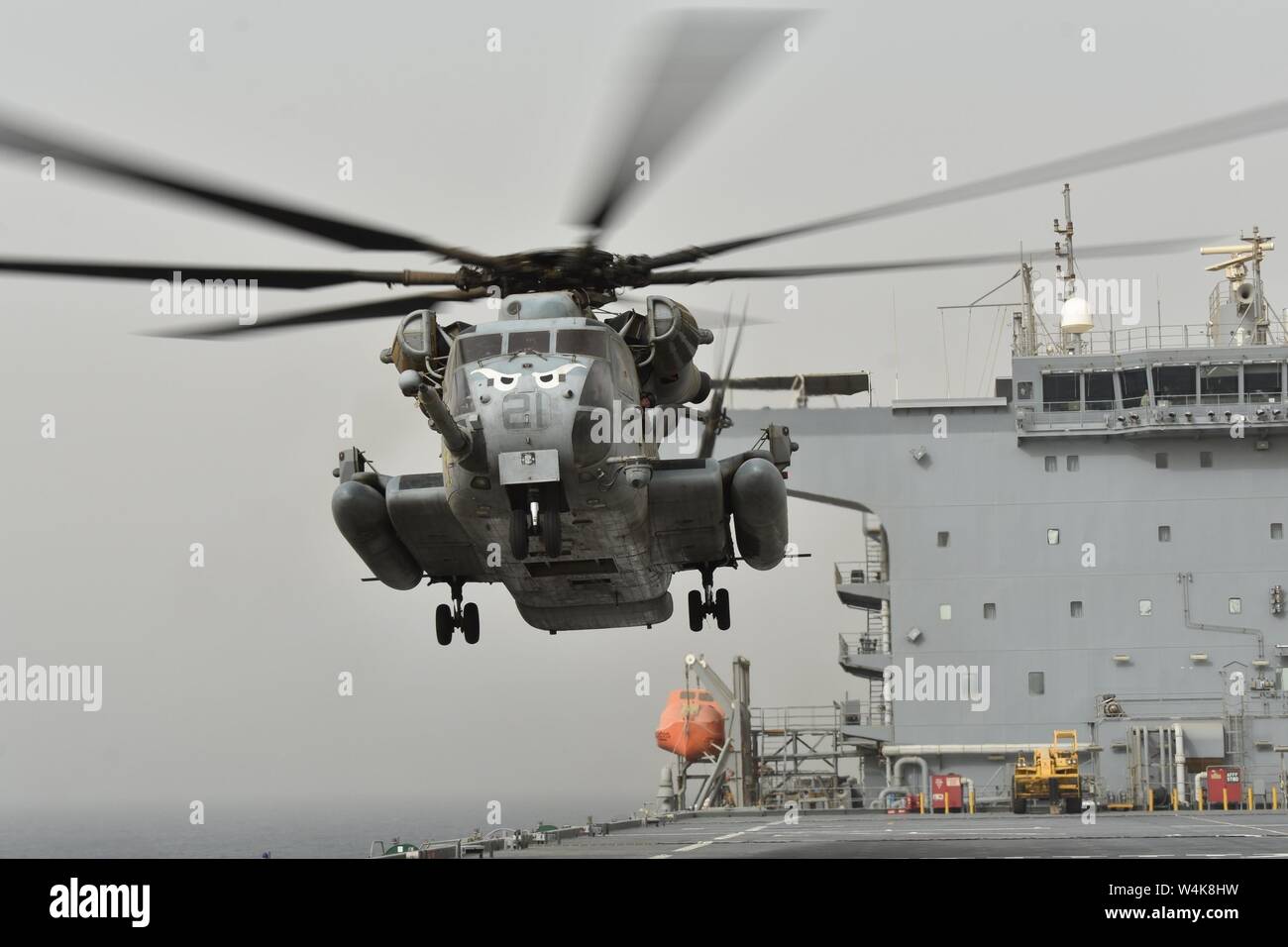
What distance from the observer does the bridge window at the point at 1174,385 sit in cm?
4238

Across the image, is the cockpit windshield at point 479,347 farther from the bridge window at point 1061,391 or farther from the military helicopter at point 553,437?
the bridge window at point 1061,391

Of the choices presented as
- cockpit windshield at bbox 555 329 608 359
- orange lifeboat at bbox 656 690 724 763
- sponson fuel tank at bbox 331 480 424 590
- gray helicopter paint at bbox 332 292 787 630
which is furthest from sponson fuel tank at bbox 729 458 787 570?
orange lifeboat at bbox 656 690 724 763

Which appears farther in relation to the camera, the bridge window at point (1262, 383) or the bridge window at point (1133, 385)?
the bridge window at point (1133, 385)

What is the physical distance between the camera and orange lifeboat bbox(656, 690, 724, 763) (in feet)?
168

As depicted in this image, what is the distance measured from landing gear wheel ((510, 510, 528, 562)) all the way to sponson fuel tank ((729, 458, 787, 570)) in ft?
10.3

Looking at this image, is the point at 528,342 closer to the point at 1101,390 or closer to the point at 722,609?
the point at 722,609

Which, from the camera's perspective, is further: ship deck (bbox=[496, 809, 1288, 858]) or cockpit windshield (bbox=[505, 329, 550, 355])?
ship deck (bbox=[496, 809, 1288, 858])

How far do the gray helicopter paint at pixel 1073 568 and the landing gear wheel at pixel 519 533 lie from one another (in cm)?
2857

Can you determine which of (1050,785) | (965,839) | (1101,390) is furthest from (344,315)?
(1101,390)

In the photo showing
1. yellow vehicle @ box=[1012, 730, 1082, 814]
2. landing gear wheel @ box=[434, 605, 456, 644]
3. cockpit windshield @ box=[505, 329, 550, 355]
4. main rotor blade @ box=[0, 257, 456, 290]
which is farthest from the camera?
yellow vehicle @ box=[1012, 730, 1082, 814]

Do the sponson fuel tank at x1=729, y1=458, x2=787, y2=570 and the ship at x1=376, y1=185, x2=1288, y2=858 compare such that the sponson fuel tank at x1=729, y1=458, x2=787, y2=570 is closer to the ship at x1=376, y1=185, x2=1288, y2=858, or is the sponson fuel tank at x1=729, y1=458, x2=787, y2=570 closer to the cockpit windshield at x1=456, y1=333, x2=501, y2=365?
the cockpit windshield at x1=456, y1=333, x2=501, y2=365

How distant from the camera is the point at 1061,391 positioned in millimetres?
43656

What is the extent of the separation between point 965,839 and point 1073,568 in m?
21.1

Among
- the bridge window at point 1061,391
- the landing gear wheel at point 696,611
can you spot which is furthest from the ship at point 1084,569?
the landing gear wheel at point 696,611
